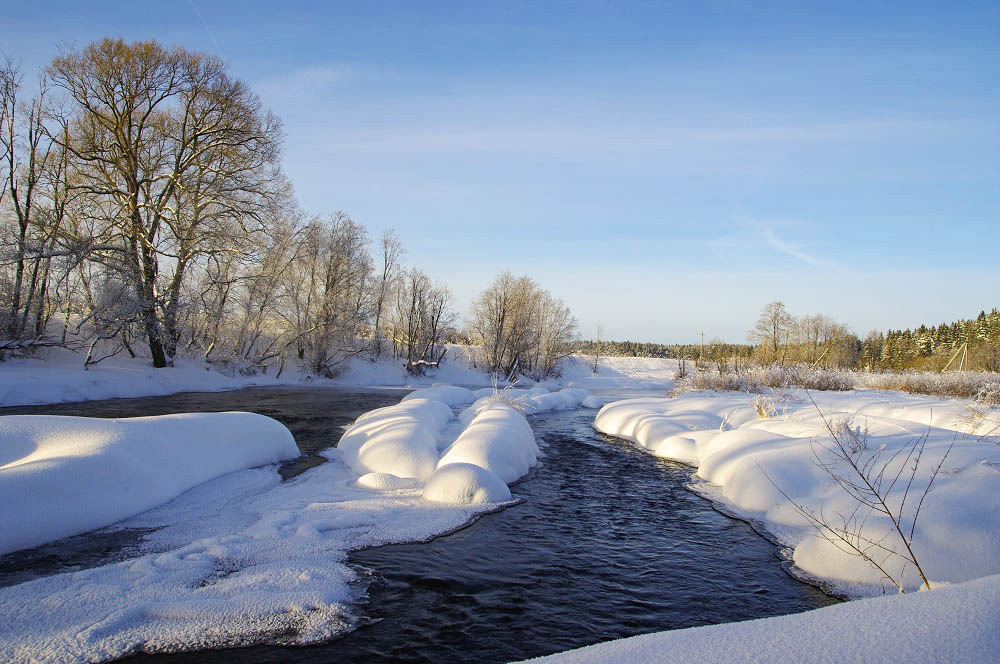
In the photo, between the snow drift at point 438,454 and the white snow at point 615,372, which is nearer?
the snow drift at point 438,454

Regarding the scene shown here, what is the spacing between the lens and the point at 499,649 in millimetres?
3465

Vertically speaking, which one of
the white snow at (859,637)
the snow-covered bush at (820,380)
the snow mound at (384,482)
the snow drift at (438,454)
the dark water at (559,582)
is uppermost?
the snow-covered bush at (820,380)

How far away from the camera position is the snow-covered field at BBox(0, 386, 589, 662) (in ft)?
11.1

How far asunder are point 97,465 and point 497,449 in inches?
195

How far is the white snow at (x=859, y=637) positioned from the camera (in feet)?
5.98

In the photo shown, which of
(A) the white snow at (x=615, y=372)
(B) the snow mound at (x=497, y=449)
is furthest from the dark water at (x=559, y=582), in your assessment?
(A) the white snow at (x=615, y=372)

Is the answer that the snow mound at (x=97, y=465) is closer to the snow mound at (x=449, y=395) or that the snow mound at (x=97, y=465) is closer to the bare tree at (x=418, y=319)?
the snow mound at (x=449, y=395)

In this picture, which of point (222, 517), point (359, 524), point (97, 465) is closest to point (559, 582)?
point (359, 524)

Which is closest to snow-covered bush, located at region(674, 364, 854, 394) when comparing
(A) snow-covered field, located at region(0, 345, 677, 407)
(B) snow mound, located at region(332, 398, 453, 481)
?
(B) snow mound, located at region(332, 398, 453, 481)

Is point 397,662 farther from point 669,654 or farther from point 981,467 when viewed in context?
point 981,467

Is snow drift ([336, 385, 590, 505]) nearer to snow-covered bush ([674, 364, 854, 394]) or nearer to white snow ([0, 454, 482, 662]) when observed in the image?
white snow ([0, 454, 482, 662])

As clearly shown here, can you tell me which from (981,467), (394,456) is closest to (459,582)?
(394,456)

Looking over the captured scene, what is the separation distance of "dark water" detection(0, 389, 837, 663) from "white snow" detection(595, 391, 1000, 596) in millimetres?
399

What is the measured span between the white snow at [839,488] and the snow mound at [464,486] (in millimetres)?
3154
